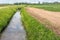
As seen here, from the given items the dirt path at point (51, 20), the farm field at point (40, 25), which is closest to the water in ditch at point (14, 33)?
the farm field at point (40, 25)

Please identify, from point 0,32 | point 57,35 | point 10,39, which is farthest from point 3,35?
point 57,35

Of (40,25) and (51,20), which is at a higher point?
(40,25)

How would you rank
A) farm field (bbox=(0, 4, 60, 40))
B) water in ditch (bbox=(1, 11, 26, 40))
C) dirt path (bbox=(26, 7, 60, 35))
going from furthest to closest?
water in ditch (bbox=(1, 11, 26, 40))
dirt path (bbox=(26, 7, 60, 35))
farm field (bbox=(0, 4, 60, 40))

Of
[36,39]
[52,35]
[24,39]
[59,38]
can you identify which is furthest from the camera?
[24,39]

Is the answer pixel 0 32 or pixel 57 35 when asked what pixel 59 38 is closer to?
pixel 57 35

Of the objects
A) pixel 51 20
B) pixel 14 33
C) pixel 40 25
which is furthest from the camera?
pixel 51 20

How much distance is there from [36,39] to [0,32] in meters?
6.51

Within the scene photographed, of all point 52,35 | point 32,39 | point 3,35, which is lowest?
→ point 3,35

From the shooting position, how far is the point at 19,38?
19.3 meters

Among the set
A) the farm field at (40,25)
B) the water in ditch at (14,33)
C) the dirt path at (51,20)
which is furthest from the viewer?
the water in ditch at (14,33)

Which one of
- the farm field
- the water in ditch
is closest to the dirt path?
the farm field

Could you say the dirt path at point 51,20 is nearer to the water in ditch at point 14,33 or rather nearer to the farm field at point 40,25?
the farm field at point 40,25

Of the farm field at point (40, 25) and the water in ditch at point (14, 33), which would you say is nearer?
the farm field at point (40, 25)

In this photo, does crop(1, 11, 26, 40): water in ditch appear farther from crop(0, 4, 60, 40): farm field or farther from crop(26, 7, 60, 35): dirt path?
crop(26, 7, 60, 35): dirt path
